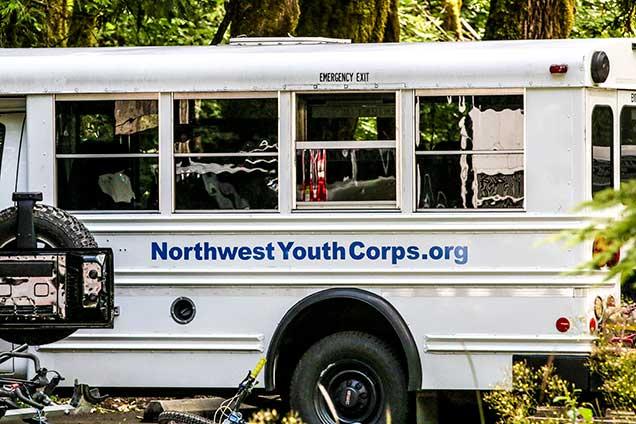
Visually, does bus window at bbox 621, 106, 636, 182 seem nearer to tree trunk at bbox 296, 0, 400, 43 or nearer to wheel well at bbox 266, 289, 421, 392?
wheel well at bbox 266, 289, 421, 392

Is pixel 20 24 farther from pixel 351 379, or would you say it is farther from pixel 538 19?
pixel 351 379

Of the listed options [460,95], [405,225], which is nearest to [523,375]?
[405,225]

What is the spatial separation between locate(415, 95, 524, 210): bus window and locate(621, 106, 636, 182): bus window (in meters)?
0.89

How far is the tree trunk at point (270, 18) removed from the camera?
1289cm

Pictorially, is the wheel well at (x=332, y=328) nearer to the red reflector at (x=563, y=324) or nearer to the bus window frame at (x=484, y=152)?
the bus window frame at (x=484, y=152)

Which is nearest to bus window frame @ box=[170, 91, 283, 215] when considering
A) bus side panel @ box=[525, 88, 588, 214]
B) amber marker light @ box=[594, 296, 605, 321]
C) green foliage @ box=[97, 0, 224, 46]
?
bus side panel @ box=[525, 88, 588, 214]

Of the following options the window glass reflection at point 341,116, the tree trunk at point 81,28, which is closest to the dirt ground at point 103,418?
the window glass reflection at point 341,116

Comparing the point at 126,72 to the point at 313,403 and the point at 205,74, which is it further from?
the point at 313,403

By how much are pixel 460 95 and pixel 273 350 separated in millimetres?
1922

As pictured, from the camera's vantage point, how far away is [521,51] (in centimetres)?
861

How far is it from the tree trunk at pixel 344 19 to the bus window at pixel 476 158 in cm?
563

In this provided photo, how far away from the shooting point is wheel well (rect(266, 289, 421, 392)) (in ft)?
28.0

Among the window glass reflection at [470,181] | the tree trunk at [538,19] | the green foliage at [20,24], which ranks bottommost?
the window glass reflection at [470,181]

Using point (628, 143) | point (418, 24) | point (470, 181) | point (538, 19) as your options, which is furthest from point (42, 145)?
point (418, 24)
